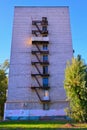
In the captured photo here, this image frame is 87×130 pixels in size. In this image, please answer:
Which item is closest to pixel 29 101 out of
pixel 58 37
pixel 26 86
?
pixel 26 86

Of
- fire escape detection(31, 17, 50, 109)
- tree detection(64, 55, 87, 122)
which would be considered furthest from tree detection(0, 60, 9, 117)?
tree detection(64, 55, 87, 122)

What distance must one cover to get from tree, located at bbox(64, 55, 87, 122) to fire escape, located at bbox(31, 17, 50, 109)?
1230cm

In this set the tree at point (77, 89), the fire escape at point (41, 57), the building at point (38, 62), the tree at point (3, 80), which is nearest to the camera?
the tree at point (77, 89)

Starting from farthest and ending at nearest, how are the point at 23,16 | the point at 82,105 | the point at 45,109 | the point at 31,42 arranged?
the point at 23,16, the point at 31,42, the point at 45,109, the point at 82,105

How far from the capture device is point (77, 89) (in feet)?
97.3

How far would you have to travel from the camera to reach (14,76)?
142 feet

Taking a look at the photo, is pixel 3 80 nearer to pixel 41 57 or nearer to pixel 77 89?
pixel 41 57

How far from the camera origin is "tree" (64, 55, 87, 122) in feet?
94.8

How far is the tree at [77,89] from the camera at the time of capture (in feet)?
94.8

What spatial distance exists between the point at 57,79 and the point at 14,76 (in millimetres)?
8180

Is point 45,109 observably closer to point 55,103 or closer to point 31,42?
point 55,103

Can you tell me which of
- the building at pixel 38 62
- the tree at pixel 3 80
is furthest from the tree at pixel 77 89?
the tree at pixel 3 80

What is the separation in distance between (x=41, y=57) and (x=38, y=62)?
1.58 metres

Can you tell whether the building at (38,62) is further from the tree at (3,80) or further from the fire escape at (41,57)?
the tree at (3,80)
